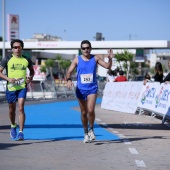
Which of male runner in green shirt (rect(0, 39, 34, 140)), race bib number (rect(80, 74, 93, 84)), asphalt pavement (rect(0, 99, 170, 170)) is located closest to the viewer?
asphalt pavement (rect(0, 99, 170, 170))

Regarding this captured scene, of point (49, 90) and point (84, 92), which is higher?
point (84, 92)

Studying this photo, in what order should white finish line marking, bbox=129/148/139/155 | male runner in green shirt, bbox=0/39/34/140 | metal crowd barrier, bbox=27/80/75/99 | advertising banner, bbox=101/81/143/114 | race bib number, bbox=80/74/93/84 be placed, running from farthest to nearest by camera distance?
metal crowd barrier, bbox=27/80/75/99 → advertising banner, bbox=101/81/143/114 → male runner in green shirt, bbox=0/39/34/140 → race bib number, bbox=80/74/93/84 → white finish line marking, bbox=129/148/139/155

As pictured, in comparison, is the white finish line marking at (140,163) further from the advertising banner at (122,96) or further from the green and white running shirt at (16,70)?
the advertising banner at (122,96)

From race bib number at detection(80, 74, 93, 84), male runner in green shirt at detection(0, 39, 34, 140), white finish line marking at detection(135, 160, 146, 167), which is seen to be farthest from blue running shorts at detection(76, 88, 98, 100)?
white finish line marking at detection(135, 160, 146, 167)

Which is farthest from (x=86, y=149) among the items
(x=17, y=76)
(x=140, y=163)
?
(x=17, y=76)

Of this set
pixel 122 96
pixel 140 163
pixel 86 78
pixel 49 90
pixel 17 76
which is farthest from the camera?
pixel 49 90

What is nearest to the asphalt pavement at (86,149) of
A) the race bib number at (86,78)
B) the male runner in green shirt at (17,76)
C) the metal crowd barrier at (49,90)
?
the male runner in green shirt at (17,76)

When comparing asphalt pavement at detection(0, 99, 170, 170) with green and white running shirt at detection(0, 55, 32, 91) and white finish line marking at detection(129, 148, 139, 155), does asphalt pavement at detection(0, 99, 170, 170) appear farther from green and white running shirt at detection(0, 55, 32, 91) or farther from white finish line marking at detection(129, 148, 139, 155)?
green and white running shirt at detection(0, 55, 32, 91)

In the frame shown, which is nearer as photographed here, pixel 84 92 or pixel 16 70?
pixel 84 92

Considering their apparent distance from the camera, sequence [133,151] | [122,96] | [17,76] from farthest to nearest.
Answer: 1. [122,96]
2. [17,76]
3. [133,151]

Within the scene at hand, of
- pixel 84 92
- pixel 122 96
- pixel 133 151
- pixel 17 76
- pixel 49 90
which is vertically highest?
pixel 17 76

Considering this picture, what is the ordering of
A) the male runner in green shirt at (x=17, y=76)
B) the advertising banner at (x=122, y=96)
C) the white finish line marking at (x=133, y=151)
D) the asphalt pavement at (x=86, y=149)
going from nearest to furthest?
the asphalt pavement at (x=86, y=149)
the white finish line marking at (x=133, y=151)
the male runner in green shirt at (x=17, y=76)
the advertising banner at (x=122, y=96)

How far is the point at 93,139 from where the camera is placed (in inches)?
407

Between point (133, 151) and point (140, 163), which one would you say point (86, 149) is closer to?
point (133, 151)
